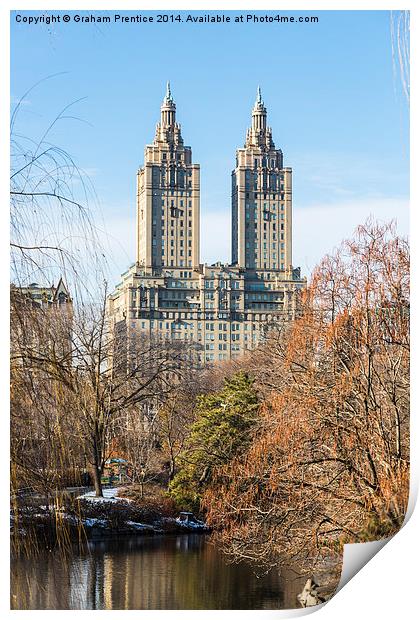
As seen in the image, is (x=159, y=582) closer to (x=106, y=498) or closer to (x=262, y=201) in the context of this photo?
(x=106, y=498)

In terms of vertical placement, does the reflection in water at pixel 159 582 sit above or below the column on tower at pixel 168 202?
below

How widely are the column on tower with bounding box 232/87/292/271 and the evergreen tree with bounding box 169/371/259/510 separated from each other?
4.03 m

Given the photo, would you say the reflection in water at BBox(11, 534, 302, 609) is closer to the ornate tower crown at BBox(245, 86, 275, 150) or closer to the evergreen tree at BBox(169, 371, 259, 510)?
the evergreen tree at BBox(169, 371, 259, 510)

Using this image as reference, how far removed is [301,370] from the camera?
6.22 meters

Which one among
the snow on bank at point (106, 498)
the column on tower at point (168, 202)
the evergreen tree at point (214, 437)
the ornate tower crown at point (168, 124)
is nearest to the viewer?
the evergreen tree at point (214, 437)

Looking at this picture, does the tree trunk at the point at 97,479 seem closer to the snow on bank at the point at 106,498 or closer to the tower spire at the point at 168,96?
the snow on bank at the point at 106,498

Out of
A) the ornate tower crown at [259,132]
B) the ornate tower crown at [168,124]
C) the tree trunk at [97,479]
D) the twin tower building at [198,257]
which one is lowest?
the tree trunk at [97,479]

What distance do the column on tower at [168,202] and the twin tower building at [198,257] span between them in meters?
0.01

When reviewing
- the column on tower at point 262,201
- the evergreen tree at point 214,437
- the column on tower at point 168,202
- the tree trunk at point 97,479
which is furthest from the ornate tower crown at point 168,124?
the tree trunk at point 97,479

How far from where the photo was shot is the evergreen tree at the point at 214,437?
26.0 ft

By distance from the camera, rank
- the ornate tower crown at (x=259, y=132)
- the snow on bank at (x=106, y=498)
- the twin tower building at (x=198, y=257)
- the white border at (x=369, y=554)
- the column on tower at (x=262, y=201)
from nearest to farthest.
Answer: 1. the white border at (x=369, y=554)
2. the snow on bank at (x=106, y=498)
3. the ornate tower crown at (x=259, y=132)
4. the twin tower building at (x=198, y=257)
5. the column on tower at (x=262, y=201)

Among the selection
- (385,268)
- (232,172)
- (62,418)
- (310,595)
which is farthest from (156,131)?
(62,418)
